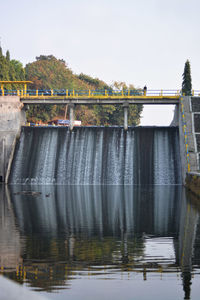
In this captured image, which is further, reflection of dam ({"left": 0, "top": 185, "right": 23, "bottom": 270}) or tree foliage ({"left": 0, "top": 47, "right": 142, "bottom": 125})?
tree foliage ({"left": 0, "top": 47, "right": 142, "bottom": 125})

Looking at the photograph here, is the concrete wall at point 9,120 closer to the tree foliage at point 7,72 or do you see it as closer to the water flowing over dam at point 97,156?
the water flowing over dam at point 97,156

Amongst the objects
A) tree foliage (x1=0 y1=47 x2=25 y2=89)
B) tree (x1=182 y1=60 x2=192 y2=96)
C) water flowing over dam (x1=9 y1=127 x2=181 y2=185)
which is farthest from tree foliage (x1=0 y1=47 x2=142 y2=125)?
tree (x1=182 y1=60 x2=192 y2=96)

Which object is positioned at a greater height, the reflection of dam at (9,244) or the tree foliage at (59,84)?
the tree foliage at (59,84)

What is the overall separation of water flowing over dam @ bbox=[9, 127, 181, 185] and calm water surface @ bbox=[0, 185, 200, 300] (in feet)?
88.1

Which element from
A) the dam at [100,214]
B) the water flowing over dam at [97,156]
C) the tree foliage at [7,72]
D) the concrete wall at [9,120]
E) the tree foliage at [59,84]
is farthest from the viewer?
the tree foliage at [59,84]

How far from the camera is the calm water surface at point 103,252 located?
916 centimetres

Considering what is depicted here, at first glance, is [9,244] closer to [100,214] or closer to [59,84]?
[100,214]

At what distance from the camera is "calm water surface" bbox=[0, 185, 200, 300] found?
9164 mm

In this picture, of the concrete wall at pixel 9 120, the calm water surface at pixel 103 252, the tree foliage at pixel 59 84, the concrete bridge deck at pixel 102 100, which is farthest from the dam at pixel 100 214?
the tree foliage at pixel 59 84

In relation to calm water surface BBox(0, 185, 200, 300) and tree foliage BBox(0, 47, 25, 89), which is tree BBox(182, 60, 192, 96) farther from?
calm water surface BBox(0, 185, 200, 300)

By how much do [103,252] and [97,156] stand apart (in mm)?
40886

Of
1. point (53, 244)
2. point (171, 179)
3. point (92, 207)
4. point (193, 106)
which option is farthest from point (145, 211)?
point (193, 106)

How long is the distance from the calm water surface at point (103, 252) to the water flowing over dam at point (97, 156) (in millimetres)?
26862

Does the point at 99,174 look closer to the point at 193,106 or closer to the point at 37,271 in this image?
the point at 193,106
